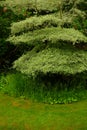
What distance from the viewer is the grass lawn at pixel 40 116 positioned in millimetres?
8773

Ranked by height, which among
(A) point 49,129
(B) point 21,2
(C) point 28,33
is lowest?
(A) point 49,129

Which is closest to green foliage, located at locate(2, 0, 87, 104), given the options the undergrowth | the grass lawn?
the undergrowth

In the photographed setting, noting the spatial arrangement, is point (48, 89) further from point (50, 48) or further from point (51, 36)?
point (51, 36)

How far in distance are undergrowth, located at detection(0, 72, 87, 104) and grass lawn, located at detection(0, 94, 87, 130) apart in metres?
0.27

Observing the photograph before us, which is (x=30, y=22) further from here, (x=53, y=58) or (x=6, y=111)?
(x=6, y=111)

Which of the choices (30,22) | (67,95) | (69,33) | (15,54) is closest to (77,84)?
(67,95)

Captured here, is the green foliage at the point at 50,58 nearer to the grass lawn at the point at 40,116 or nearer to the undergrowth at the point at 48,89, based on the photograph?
the undergrowth at the point at 48,89

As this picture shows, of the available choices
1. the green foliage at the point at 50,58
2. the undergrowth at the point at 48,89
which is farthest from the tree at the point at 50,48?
the undergrowth at the point at 48,89

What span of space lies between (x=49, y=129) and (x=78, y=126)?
2.12 ft

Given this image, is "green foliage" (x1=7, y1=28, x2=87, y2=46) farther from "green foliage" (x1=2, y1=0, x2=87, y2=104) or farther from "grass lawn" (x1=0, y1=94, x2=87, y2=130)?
"grass lawn" (x1=0, y1=94, x2=87, y2=130)

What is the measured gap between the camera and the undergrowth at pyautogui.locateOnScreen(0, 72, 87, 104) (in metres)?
10.1

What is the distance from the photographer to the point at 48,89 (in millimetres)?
10422

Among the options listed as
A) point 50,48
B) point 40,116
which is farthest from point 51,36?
point 40,116

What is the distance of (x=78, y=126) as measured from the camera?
8.68 meters
